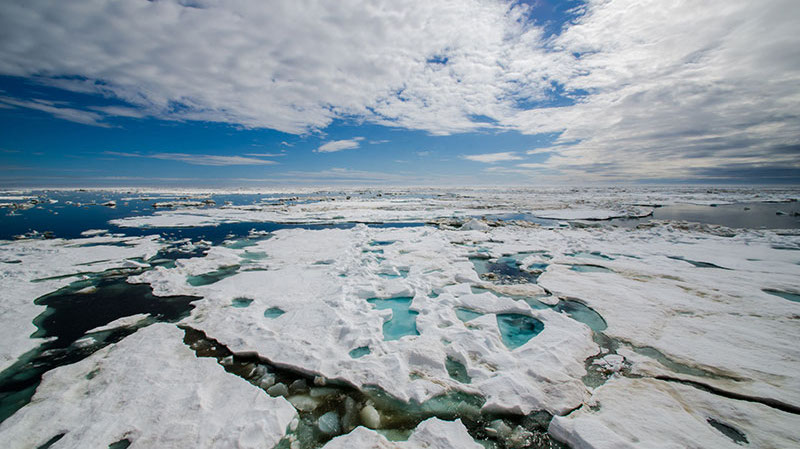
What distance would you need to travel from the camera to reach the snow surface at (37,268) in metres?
4.34

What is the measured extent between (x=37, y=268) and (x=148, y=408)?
7626 mm

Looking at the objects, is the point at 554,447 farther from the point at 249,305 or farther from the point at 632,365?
the point at 249,305

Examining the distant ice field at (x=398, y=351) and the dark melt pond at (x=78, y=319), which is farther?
the dark melt pond at (x=78, y=319)

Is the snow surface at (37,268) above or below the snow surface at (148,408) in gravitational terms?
above

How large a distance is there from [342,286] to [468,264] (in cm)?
358

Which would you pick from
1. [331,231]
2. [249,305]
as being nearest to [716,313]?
[249,305]

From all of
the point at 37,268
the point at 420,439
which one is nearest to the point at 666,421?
the point at 420,439

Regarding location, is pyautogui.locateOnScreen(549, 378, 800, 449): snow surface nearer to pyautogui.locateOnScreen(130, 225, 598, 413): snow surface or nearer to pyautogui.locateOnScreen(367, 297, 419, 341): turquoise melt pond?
pyautogui.locateOnScreen(130, 225, 598, 413): snow surface

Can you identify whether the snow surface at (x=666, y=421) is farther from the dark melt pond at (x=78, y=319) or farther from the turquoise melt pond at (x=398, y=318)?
the dark melt pond at (x=78, y=319)

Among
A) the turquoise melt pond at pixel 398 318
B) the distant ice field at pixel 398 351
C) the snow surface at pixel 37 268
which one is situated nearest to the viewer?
the distant ice field at pixel 398 351

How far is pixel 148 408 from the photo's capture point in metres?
2.97

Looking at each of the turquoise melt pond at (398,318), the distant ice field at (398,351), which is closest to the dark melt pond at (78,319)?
the distant ice field at (398,351)

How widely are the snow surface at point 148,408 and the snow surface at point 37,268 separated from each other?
1.30 meters

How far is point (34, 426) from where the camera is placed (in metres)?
2.74
